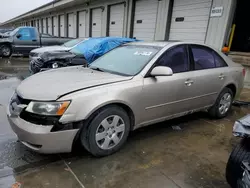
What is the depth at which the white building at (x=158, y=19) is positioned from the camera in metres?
7.60

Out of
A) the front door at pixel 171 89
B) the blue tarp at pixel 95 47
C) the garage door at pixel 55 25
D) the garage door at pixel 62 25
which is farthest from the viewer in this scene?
the garage door at pixel 55 25

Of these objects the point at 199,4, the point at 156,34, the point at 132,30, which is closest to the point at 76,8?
the point at 132,30

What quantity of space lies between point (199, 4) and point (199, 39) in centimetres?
137

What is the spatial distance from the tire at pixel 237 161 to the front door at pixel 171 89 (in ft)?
4.23

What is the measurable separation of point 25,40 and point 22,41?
181 millimetres

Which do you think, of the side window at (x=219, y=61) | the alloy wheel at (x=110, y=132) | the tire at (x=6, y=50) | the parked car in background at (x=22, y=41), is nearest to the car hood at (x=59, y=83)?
the alloy wheel at (x=110, y=132)

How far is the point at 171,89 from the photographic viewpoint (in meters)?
3.15

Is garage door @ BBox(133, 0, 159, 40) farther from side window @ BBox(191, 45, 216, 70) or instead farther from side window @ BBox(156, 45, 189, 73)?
side window @ BBox(156, 45, 189, 73)

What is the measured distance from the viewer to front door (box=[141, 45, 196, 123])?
2.95m

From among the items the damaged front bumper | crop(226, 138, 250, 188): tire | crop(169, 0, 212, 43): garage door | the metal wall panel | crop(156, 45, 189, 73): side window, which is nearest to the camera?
crop(226, 138, 250, 188): tire

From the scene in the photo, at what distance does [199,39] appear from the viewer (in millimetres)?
8320

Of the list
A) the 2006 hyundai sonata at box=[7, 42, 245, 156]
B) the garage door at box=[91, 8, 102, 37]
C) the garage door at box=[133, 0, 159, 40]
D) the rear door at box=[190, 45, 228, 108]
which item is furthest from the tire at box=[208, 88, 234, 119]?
the garage door at box=[91, 8, 102, 37]

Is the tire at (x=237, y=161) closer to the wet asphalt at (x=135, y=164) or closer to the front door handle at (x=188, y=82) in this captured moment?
the wet asphalt at (x=135, y=164)

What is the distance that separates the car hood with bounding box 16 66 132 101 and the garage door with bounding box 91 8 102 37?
1285 cm
